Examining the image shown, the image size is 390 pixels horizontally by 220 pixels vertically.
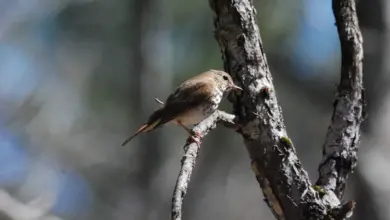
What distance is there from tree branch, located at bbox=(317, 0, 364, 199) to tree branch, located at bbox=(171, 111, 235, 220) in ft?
1.14

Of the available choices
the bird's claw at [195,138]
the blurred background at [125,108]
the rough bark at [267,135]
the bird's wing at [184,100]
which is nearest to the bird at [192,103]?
the bird's wing at [184,100]

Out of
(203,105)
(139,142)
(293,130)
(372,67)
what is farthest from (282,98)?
(203,105)

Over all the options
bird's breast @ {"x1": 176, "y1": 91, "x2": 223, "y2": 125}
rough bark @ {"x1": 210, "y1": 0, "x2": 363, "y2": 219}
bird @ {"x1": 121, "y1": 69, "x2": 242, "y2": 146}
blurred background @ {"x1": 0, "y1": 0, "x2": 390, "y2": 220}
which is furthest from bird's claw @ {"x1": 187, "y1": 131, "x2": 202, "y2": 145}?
blurred background @ {"x1": 0, "y1": 0, "x2": 390, "y2": 220}

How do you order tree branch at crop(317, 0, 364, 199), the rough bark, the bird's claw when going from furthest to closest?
tree branch at crop(317, 0, 364, 199), the rough bark, the bird's claw

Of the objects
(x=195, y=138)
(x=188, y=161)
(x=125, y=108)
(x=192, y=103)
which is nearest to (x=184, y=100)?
(x=192, y=103)

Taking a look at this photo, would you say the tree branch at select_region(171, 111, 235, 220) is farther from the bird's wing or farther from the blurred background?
the blurred background

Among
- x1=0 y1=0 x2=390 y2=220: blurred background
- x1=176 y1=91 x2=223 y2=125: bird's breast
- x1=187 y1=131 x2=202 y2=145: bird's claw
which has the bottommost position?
x1=0 y1=0 x2=390 y2=220: blurred background

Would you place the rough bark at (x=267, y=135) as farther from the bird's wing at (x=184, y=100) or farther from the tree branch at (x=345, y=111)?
the bird's wing at (x=184, y=100)

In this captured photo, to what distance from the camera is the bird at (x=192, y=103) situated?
2514 mm

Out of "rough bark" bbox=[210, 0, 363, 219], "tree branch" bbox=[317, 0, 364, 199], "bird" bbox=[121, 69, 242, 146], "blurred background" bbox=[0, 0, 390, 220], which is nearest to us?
"rough bark" bbox=[210, 0, 363, 219]

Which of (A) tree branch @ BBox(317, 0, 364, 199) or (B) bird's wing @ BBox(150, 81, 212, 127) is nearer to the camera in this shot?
(A) tree branch @ BBox(317, 0, 364, 199)

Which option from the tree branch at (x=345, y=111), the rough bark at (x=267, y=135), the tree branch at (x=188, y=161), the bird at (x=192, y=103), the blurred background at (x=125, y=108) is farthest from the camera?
the blurred background at (x=125, y=108)

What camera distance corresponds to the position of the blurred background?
681 cm

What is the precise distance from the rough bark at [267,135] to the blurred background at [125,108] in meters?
3.39
